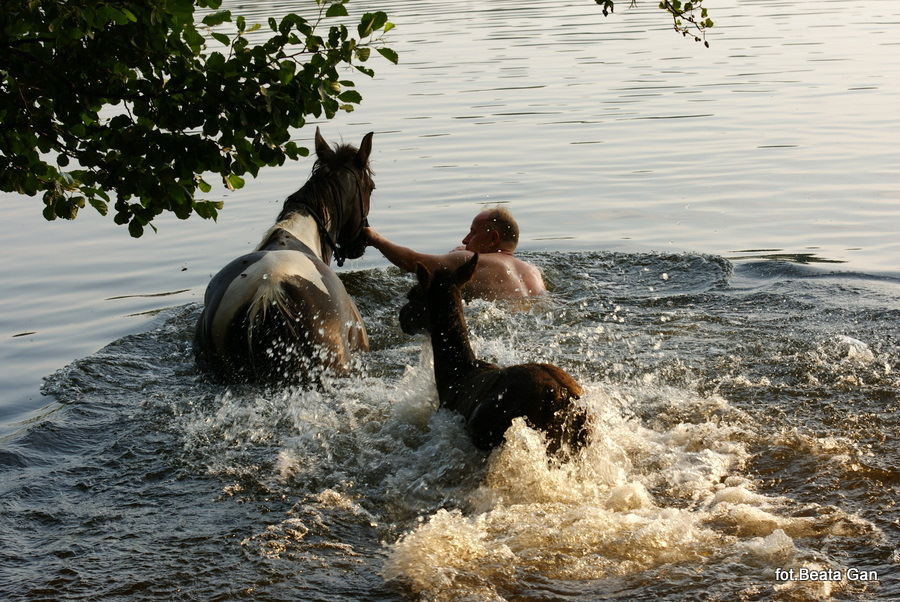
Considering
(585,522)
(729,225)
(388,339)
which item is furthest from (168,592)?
(729,225)

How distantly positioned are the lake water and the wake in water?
2cm

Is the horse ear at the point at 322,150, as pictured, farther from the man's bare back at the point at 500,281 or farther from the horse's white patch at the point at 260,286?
the horse's white patch at the point at 260,286

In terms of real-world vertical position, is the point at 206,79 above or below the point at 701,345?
above

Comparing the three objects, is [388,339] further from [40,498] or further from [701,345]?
[40,498]

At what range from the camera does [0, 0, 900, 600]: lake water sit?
3.86 meters

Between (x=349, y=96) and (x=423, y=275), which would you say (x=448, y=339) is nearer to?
(x=423, y=275)

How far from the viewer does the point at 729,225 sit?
1078cm

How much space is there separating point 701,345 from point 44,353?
535cm

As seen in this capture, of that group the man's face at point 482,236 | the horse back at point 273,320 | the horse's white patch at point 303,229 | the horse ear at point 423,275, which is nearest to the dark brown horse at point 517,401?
the horse ear at point 423,275

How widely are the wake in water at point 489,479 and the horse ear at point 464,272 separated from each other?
745mm

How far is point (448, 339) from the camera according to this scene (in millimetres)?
5418

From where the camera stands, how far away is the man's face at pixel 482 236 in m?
8.75

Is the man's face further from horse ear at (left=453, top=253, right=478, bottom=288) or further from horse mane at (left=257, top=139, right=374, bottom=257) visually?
horse ear at (left=453, top=253, right=478, bottom=288)

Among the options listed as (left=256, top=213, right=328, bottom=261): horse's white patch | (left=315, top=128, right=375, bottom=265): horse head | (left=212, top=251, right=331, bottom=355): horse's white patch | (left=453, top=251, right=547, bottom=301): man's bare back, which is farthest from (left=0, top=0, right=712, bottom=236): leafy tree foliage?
(left=453, top=251, right=547, bottom=301): man's bare back
